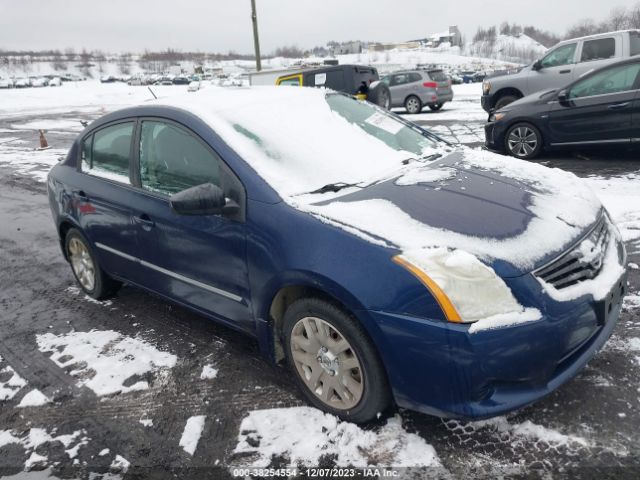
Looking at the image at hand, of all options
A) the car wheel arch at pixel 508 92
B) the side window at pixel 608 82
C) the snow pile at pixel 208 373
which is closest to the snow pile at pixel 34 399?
the snow pile at pixel 208 373

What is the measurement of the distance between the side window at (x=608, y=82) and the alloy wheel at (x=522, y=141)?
775 millimetres

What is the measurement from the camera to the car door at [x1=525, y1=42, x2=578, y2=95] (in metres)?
10.7

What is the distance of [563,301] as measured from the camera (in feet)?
7.09

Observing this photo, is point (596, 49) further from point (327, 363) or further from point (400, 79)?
point (327, 363)

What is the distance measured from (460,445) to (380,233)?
3.39ft

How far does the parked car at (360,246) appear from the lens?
2.11m

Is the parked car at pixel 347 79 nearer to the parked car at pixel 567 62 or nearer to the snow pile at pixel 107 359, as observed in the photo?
the parked car at pixel 567 62

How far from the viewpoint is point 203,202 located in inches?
104

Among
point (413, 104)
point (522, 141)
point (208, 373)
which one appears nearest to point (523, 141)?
point (522, 141)

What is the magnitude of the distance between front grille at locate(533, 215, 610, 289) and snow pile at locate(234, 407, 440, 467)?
3.08 ft

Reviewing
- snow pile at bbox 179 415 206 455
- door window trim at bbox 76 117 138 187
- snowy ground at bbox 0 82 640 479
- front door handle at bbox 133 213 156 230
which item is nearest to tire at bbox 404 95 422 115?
snowy ground at bbox 0 82 640 479

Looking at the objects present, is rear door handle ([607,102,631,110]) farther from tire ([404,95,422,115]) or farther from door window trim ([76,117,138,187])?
tire ([404,95,422,115])

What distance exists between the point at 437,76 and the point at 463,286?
1687cm

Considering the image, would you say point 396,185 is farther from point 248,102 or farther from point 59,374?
point 59,374
